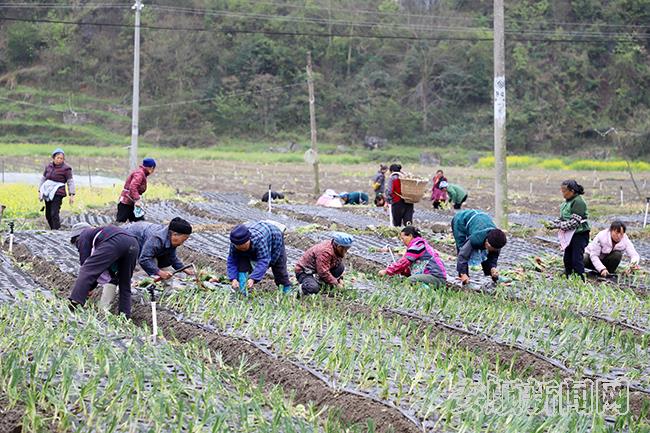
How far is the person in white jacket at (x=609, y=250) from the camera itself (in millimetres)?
10797

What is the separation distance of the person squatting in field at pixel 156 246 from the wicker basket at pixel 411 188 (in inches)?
268

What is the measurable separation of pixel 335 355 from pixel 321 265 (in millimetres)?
2985

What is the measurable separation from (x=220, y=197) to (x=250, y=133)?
3285cm

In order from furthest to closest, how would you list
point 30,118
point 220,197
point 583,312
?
point 30,118 → point 220,197 → point 583,312

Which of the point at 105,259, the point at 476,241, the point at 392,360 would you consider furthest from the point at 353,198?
the point at 392,360

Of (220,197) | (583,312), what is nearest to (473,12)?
(220,197)

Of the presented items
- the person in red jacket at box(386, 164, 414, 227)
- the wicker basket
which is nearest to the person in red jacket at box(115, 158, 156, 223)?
the person in red jacket at box(386, 164, 414, 227)

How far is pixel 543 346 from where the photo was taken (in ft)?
24.4

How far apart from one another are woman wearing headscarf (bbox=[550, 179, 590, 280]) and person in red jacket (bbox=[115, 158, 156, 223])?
5.29 m

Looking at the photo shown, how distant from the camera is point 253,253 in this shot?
9.12m

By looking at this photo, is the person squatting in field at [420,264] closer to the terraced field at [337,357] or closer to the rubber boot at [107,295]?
the terraced field at [337,357]

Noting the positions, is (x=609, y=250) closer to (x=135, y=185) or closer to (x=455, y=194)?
(x=135, y=185)

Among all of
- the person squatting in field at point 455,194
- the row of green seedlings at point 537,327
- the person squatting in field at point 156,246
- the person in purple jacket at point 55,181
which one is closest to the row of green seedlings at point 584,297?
the row of green seedlings at point 537,327

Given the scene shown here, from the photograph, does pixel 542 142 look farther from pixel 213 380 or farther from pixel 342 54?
pixel 213 380
